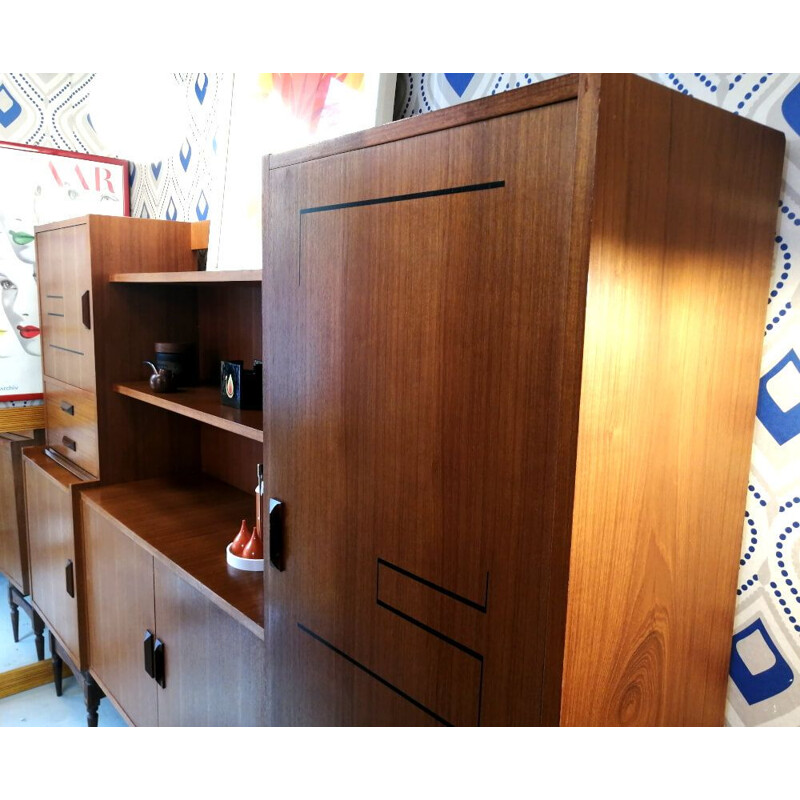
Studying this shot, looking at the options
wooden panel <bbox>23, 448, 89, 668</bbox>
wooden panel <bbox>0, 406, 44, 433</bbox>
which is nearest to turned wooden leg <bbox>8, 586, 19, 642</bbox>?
wooden panel <bbox>23, 448, 89, 668</bbox>

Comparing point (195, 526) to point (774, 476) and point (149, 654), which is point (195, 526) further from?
point (774, 476)

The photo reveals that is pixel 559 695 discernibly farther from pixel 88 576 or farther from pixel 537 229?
pixel 88 576

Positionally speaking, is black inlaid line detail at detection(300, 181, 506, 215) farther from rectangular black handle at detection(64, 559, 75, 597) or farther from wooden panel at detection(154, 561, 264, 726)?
rectangular black handle at detection(64, 559, 75, 597)

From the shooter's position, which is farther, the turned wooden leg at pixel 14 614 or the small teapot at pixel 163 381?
the turned wooden leg at pixel 14 614

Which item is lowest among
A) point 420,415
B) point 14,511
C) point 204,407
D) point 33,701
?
point 33,701

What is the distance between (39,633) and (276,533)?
6.87 ft

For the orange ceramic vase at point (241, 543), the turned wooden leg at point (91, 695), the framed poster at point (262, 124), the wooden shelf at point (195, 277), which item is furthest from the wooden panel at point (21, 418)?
the orange ceramic vase at point (241, 543)

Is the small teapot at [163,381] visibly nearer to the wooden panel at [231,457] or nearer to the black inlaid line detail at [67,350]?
the wooden panel at [231,457]

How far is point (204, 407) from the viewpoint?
1.79 m

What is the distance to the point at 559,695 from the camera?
2.46ft

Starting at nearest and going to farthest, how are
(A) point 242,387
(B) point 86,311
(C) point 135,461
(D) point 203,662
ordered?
1. (D) point 203,662
2. (A) point 242,387
3. (B) point 86,311
4. (C) point 135,461

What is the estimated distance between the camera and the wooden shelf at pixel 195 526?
150cm

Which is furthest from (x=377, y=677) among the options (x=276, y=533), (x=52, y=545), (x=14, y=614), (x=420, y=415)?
(x=14, y=614)

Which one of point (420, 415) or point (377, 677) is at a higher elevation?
point (420, 415)
